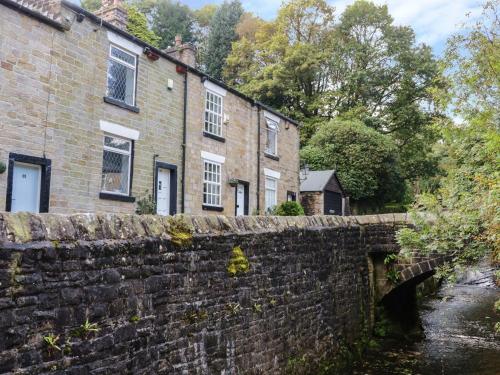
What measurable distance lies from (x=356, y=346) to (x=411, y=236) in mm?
4048

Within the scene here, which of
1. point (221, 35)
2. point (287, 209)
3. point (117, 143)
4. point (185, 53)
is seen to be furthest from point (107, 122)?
point (221, 35)

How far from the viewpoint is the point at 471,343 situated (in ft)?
41.0

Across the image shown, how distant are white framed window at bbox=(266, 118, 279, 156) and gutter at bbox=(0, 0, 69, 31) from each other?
9.78 m

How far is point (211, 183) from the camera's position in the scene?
15.5 metres

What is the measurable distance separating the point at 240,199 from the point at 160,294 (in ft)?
40.1

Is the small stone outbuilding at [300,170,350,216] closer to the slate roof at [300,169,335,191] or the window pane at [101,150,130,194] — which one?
the slate roof at [300,169,335,191]

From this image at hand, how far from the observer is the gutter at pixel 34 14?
9.55m

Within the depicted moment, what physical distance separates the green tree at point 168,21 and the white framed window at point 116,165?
1101 inches

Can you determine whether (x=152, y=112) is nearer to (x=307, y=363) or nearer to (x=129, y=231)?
(x=307, y=363)

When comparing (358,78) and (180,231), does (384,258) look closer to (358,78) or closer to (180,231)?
(180,231)

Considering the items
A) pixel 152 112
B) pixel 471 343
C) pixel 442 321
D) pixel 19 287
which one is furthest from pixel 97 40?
pixel 442 321

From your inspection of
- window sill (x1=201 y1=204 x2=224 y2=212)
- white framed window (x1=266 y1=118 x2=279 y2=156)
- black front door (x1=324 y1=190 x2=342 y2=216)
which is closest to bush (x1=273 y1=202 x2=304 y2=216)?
window sill (x1=201 y1=204 x2=224 y2=212)

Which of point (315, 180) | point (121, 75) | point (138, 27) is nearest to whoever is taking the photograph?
point (121, 75)

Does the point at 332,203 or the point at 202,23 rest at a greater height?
the point at 202,23
